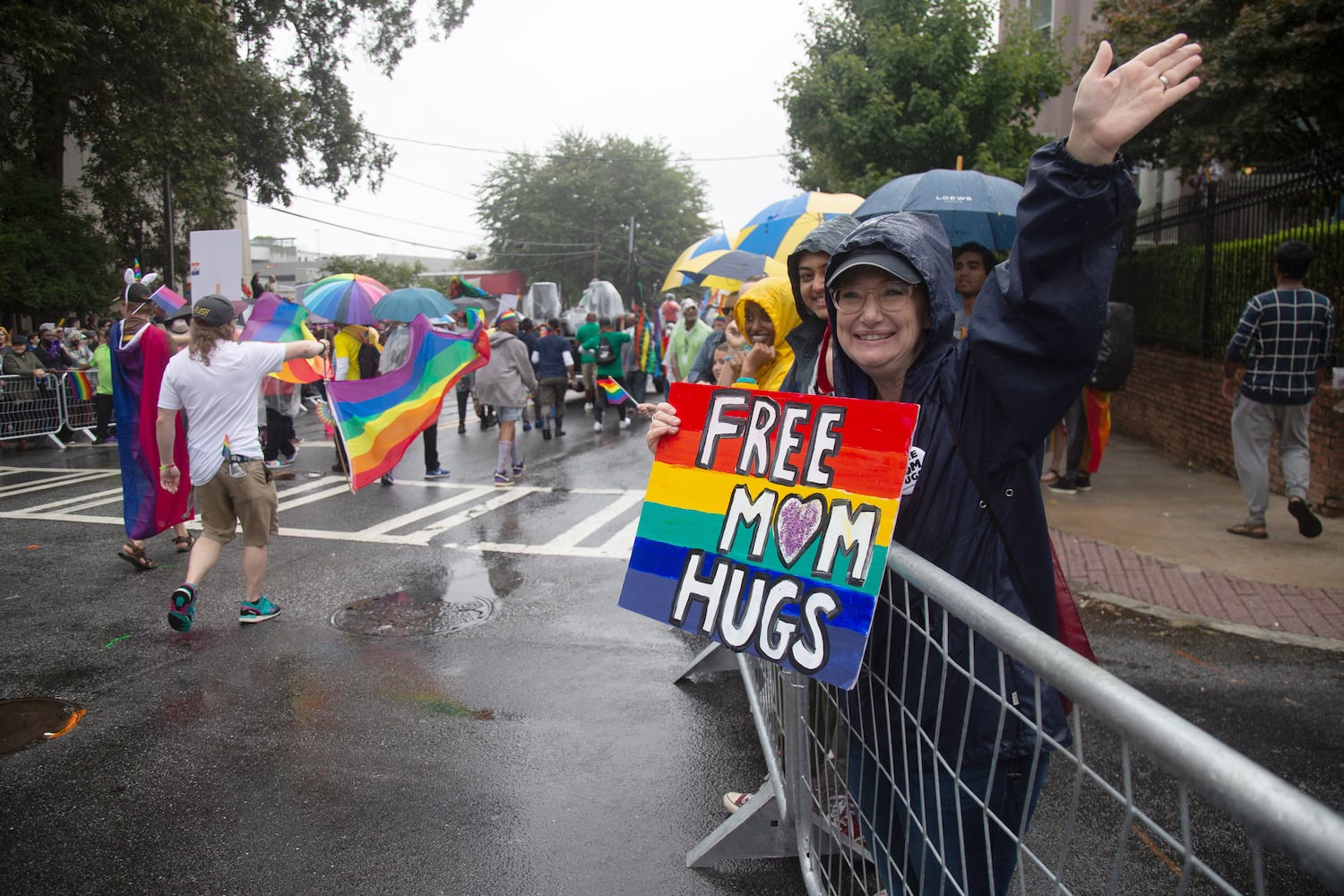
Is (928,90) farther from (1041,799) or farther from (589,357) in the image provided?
(1041,799)

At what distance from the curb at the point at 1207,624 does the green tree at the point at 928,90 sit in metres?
9.99

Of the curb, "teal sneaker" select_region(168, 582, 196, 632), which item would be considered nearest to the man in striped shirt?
the curb

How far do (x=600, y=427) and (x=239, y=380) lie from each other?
33.1 feet

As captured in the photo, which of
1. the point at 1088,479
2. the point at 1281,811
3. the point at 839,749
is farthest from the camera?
the point at 1088,479

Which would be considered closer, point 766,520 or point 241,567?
point 766,520

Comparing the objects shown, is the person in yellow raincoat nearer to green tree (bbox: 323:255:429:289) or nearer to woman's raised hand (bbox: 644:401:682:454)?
woman's raised hand (bbox: 644:401:682:454)

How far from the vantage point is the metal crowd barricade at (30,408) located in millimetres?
13852

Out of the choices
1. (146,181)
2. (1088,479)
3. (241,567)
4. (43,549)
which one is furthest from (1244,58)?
(146,181)

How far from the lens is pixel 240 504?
5.81 m

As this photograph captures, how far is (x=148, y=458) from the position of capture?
22.9ft

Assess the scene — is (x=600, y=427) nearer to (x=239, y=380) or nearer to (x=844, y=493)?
(x=239, y=380)

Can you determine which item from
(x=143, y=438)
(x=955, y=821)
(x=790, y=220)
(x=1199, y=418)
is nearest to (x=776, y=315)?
(x=955, y=821)

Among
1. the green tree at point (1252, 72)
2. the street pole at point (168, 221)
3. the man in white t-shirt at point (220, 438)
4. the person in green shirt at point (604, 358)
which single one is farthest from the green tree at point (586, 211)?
the man in white t-shirt at point (220, 438)

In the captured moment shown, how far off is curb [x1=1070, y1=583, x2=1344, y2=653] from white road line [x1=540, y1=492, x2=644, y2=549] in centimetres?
389
